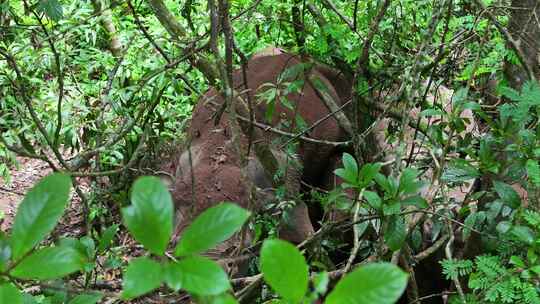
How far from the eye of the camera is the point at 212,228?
2.12 ft

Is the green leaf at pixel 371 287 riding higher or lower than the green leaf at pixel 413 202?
higher

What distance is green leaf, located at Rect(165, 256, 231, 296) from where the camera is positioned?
62 centimetres

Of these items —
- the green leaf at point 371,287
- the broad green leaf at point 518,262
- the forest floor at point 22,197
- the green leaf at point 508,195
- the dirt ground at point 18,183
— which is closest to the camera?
the green leaf at point 371,287

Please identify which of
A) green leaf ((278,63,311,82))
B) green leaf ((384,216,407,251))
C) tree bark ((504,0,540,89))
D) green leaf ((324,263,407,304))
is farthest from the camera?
green leaf ((278,63,311,82))

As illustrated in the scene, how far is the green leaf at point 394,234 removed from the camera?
1463mm

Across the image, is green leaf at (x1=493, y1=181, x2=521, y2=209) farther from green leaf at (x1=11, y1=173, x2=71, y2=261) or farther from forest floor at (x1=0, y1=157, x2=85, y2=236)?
forest floor at (x1=0, y1=157, x2=85, y2=236)

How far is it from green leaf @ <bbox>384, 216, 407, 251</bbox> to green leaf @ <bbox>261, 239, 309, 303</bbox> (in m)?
0.88

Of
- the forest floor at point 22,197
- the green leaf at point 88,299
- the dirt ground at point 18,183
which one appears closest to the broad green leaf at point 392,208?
the green leaf at point 88,299

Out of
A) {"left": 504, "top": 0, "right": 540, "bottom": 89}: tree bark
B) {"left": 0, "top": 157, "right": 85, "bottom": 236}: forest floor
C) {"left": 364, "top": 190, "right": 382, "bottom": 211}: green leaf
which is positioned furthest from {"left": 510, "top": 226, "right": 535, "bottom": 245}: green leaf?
{"left": 0, "top": 157, "right": 85, "bottom": 236}: forest floor

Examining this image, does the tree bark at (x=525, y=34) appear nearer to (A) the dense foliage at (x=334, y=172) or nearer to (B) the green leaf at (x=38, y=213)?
(A) the dense foliage at (x=334, y=172)

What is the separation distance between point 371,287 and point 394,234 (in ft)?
3.01

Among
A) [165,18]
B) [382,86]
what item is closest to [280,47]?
[382,86]

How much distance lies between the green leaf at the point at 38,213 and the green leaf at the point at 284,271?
25 cm

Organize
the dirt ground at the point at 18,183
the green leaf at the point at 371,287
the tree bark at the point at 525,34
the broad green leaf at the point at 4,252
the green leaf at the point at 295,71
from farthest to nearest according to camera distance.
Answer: the dirt ground at the point at 18,183 → the green leaf at the point at 295,71 → the tree bark at the point at 525,34 → the broad green leaf at the point at 4,252 → the green leaf at the point at 371,287
